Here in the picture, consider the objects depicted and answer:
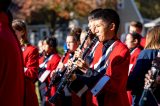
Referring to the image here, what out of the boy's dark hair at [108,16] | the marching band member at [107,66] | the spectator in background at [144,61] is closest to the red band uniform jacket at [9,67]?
the marching band member at [107,66]

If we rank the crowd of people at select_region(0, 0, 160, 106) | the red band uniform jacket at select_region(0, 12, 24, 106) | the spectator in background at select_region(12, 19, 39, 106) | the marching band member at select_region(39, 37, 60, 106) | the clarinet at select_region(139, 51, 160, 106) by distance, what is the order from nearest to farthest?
the red band uniform jacket at select_region(0, 12, 24, 106) → the crowd of people at select_region(0, 0, 160, 106) → the clarinet at select_region(139, 51, 160, 106) → the spectator in background at select_region(12, 19, 39, 106) → the marching band member at select_region(39, 37, 60, 106)

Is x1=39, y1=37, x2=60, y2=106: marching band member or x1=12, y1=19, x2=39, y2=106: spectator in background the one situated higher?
x1=12, y1=19, x2=39, y2=106: spectator in background

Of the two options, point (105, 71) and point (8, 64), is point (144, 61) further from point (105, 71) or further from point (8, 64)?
point (8, 64)

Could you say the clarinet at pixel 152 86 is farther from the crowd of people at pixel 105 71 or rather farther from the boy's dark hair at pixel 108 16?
the boy's dark hair at pixel 108 16

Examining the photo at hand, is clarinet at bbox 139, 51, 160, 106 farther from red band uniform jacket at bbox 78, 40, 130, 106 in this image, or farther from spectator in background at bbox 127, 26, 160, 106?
red band uniform jacket at bbox 78, 40, 130, 106

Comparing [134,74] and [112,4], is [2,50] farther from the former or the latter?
[112,4]

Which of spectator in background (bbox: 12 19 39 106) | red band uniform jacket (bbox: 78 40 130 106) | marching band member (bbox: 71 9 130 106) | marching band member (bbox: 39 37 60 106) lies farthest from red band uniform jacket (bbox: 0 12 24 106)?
marching band member (bbox: 39 37 60 106)

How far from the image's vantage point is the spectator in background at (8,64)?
11.8ft

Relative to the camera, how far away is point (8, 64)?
3611 millimetres

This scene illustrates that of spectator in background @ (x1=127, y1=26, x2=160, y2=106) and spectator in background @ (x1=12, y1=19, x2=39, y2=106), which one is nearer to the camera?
spectator in background @ (x1=127, y1=26, x2=160, y2=106)

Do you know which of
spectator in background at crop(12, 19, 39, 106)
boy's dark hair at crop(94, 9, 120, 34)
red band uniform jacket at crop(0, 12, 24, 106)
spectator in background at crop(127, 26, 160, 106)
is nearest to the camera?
red band uniform jacket at crop(0, 12, 24, 106)

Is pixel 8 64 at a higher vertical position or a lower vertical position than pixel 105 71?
higher

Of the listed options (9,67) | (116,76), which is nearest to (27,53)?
(116,76)

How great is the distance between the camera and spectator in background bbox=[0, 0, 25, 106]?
3.59 meters
